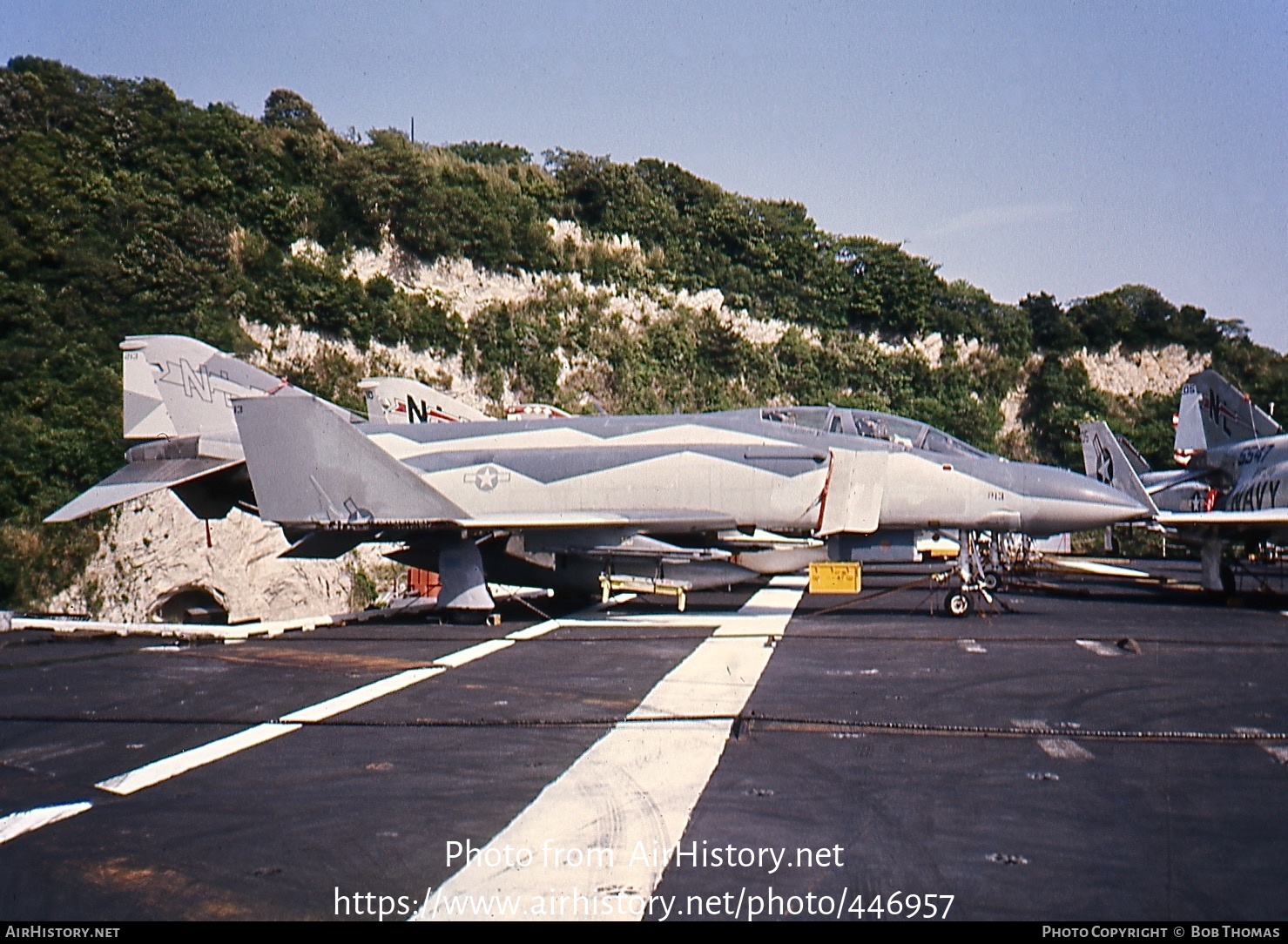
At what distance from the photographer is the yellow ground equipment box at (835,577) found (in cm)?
1267

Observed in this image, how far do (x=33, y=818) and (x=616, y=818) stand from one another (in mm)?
2830

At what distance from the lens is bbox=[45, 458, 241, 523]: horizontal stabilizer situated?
46.2ft

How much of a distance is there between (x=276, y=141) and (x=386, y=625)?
29736mm

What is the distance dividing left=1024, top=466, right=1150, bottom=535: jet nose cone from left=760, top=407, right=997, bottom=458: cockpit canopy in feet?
3.58

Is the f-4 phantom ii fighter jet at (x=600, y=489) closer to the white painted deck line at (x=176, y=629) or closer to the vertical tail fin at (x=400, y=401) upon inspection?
the white painted deck line at (x=176, y=629)

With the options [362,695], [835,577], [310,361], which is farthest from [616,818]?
[310,361]

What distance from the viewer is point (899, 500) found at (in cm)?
1380

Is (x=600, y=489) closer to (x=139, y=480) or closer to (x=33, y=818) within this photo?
(x=139, y=480)

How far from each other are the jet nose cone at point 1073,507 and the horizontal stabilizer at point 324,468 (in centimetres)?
798

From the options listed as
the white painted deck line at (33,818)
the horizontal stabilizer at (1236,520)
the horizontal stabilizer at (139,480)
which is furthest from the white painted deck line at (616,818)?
the horizontal stabilizer at (1236,520)

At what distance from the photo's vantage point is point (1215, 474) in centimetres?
2222

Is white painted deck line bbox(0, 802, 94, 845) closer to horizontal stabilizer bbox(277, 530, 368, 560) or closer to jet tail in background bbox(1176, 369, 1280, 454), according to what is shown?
horizontal stabilizer bbox(277, 530, 368, 560)

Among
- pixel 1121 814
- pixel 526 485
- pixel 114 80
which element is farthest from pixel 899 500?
pixel 114 80

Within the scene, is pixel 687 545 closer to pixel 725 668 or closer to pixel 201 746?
pixel 725 668
